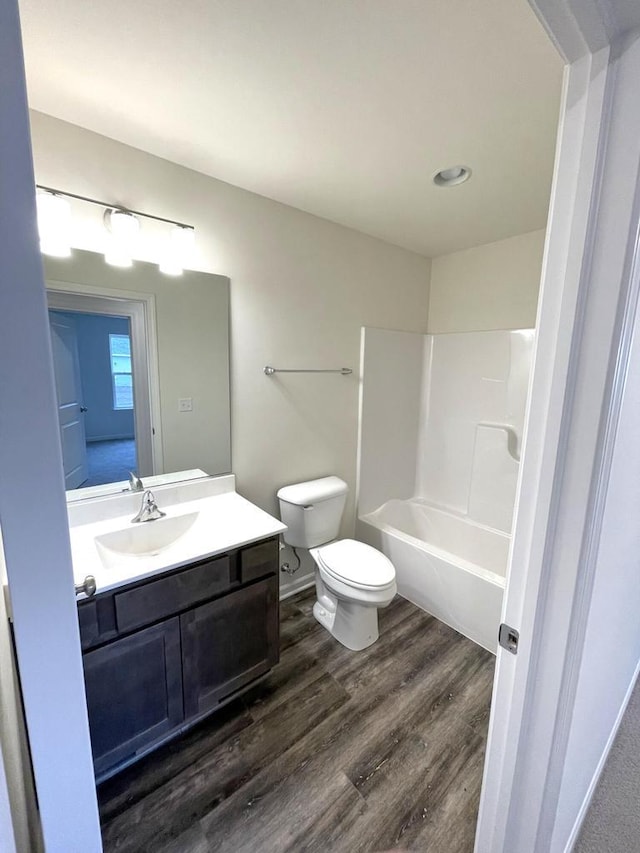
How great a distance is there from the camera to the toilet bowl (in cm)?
183

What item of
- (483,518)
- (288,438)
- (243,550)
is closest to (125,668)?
(243,550)

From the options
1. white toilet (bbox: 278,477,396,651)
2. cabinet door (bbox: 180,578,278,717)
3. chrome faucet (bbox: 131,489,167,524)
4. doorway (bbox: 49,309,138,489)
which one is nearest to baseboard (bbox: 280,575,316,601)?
white toilet (bbox: 278,477,396,651)

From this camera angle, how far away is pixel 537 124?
1.31 meters

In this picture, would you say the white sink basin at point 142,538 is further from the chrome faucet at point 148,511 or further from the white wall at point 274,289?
the white wall at point 274,289

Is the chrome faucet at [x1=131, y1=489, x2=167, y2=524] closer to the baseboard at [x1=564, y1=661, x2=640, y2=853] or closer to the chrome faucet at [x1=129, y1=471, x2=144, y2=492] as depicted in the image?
the chrome faucet at [x1=129, y1=471, x2=144, y2=492]

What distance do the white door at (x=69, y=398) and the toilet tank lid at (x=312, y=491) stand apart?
3.37 feet

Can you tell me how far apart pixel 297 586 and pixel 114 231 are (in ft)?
7.22

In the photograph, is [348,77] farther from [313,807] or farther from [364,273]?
[313,807]

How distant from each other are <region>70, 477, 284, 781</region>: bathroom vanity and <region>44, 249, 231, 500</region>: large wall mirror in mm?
246

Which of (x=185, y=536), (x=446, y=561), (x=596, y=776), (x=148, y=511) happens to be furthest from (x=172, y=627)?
(x=596, y=776)

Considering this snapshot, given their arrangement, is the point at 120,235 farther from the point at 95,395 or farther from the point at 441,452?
the point at 441,452

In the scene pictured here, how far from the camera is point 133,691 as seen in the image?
1249 millimetres

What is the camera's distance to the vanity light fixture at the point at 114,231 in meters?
1.32

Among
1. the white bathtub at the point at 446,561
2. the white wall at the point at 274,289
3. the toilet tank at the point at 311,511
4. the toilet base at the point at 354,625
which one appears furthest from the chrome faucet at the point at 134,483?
the white bathtub at the point at 446,561
